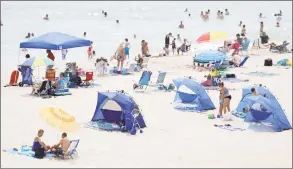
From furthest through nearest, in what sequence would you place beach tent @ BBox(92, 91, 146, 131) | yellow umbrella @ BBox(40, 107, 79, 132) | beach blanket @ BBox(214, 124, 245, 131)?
1. beach blanket @ BBox(214, 124, 245, 131)
2. beach tent @ BBox(92, 91, 146, 131)
3. yellow umbrella @ BBox(40, 107, 79, 132)

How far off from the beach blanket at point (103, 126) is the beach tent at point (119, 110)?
15 centimetres

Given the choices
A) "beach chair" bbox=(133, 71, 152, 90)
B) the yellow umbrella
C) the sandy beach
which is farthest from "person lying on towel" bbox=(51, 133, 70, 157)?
"beach chair" bbox=(133, 71, 152, 90)

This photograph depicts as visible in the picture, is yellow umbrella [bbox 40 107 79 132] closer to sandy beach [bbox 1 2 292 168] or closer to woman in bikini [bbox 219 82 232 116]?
sandy beach [bbox 1 2 292 168]

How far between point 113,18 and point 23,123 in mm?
39782

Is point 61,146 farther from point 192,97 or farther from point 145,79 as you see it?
point 145,79

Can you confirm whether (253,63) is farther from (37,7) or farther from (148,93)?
(37,7)

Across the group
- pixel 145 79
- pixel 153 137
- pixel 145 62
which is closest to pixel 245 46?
A: pixel 145 62

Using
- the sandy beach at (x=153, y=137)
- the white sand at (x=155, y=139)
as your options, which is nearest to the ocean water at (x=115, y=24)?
the sandy beach at (x=153, y=137)

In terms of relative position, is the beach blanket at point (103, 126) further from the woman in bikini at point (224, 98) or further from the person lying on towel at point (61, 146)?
the woman in bikini at point (224, 98)

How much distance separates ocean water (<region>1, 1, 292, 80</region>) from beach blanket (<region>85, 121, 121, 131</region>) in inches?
374

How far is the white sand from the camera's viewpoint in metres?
10.9

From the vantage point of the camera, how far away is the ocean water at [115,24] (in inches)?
1272

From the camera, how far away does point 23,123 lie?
13.7 m

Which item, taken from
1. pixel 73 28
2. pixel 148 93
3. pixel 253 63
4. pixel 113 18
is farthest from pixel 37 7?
pixel 148 93
